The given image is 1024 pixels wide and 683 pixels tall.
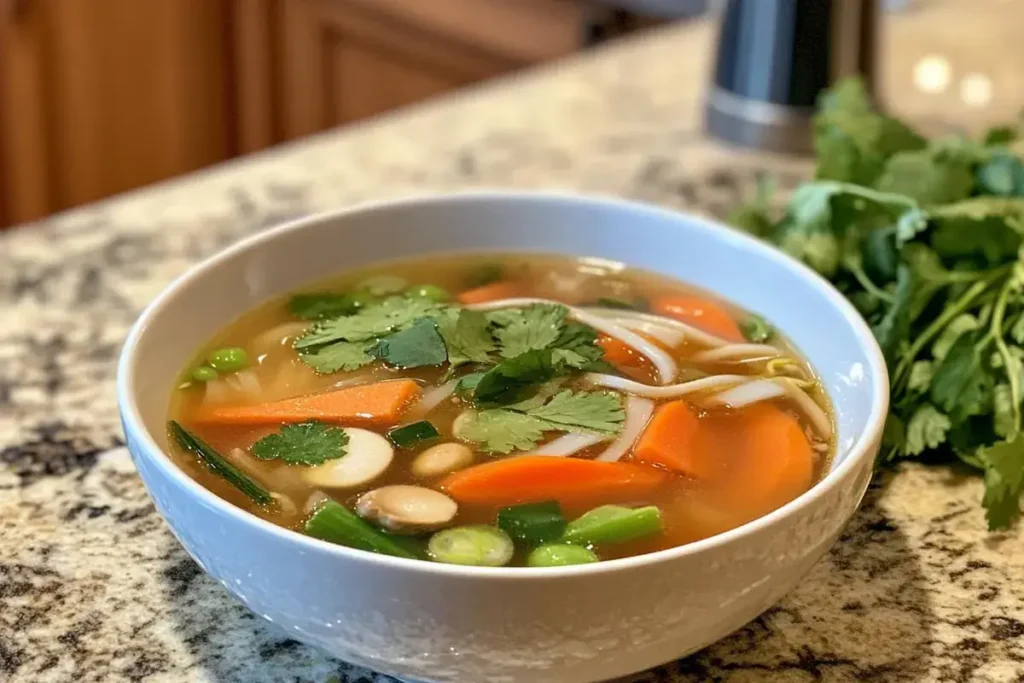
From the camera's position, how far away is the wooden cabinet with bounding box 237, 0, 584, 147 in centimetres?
297

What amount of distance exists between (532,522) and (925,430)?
436 mm

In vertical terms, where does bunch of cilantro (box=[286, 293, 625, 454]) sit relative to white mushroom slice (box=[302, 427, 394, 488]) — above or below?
above

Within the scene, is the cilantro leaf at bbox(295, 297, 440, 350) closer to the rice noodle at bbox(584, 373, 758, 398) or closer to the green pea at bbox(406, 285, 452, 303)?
the green pea at bbox(406, 285, 452, 303)

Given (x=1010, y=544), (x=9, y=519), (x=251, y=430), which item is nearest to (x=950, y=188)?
(x=1010, y=544)

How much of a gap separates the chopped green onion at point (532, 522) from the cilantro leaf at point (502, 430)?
8 cm

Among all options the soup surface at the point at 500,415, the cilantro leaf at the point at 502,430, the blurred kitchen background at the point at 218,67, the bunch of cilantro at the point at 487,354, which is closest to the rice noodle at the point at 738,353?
the soup surface at the point at 500,415

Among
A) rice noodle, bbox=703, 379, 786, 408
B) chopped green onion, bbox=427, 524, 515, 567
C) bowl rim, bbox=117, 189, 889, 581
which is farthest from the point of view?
rice noodle, bbox=703, 379, 786, 408

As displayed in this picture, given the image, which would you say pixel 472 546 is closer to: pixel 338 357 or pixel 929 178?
pixel 338 357

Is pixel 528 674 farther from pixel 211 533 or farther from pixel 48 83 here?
pixel 48 83

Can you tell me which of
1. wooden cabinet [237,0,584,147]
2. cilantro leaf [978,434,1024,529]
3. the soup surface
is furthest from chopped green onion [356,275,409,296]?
wooden cabinet [237,0,584,147]

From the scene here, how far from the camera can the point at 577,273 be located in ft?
3.92

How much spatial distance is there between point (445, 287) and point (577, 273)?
140mm

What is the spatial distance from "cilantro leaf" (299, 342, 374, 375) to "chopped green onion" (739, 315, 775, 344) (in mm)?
351

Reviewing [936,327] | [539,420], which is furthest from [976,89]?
[539,420]
